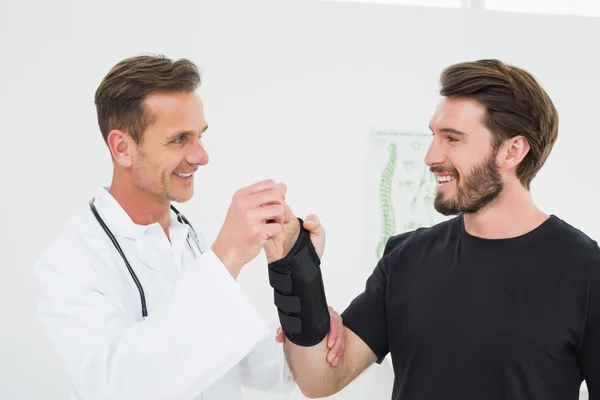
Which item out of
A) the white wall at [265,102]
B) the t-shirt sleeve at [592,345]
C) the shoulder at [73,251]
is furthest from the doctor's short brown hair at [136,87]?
the white wall at [265,102]

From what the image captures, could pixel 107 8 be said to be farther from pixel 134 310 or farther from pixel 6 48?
pixel 134 310

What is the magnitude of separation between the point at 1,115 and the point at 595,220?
10.2 feet

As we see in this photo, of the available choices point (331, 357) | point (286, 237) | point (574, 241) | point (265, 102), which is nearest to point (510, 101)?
point (574, 241)

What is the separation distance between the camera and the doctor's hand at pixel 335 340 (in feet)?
5.39

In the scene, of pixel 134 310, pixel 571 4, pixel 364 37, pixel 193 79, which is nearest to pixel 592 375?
pixel 134 310

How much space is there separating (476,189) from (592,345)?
43 cm

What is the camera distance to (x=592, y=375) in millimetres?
1426

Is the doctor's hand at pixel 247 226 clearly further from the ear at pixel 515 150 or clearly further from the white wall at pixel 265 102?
the white wall at pixel 265 102

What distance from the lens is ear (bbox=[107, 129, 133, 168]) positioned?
5.38ft

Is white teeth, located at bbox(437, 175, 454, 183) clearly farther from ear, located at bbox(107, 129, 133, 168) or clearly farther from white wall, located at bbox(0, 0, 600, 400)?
white wall, located at bbox(0, 0, 600, 400)

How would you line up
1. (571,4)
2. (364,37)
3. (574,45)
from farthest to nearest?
(571,4), (574,45), (364,37)

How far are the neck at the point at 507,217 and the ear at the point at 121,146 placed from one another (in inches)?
32.3

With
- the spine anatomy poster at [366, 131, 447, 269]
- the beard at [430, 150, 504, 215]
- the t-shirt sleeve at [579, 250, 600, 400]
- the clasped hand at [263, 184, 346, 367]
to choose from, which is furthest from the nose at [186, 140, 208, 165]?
the spine anatomy poster at [366, 131, 447, 269]

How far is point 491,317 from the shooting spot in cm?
152
